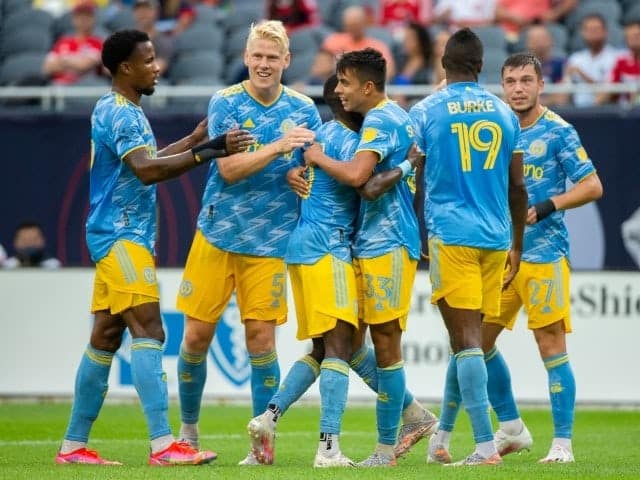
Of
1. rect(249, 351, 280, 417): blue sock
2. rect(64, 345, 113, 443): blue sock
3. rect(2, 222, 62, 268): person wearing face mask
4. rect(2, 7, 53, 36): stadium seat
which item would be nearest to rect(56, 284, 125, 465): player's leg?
rect(64, 345, 113, 443): blue sock

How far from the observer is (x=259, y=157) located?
334 inches

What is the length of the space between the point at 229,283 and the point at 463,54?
2.04 metres

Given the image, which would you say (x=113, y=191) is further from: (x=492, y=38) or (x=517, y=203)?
(x=492, y=38)

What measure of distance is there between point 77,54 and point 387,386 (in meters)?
9.92

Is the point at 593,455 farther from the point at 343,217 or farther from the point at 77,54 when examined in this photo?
the point at 77,54

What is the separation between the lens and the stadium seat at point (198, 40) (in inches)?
699

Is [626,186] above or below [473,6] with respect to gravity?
below

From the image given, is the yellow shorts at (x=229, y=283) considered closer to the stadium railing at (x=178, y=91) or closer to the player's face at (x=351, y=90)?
the player's face at (x=351, y=90)

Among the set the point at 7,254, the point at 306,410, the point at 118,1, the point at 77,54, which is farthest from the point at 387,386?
the point at 118,1

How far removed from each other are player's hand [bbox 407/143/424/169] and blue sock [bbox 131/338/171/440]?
6.02ft

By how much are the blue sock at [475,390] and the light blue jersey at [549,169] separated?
121 cm

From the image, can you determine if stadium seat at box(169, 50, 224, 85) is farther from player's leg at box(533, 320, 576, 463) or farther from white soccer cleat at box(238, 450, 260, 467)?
white soccer cleat at box(238, 450, 260, 467)

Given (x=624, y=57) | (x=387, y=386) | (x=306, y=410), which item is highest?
(x=624, y=57)

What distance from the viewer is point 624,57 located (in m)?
15.8
